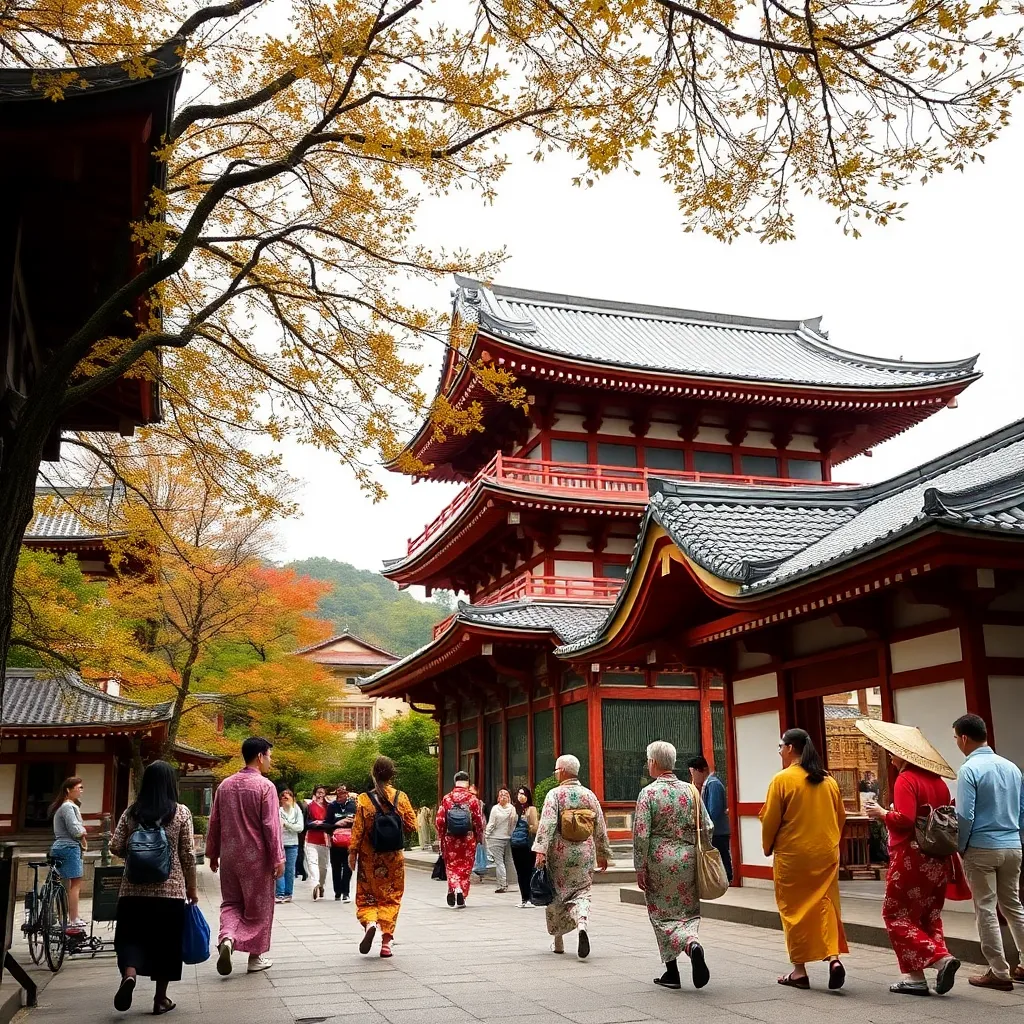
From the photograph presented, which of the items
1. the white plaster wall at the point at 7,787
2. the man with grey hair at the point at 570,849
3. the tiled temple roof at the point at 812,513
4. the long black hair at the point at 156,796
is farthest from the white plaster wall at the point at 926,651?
the white plaster wall at the point at 7,787

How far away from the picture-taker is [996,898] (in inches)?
266

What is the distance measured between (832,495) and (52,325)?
9794 mm

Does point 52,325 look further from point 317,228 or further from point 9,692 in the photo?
point 9,692

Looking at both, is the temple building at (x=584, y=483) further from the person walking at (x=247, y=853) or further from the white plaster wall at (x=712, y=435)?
the person walking at (x=247, y=853)

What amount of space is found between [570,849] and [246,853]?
2.67m

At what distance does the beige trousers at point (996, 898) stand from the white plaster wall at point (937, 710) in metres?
2.36

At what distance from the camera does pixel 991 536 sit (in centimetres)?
807

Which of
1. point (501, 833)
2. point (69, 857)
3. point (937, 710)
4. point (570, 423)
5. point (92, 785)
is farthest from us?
point (570, 423)

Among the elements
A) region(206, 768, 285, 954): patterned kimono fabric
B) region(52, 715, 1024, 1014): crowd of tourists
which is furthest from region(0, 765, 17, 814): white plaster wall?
region(206, 768, 285, 954): patterned kimono fabric

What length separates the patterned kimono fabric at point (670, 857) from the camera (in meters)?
7.43

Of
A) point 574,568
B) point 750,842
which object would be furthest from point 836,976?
point 574,568

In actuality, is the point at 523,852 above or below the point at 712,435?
below

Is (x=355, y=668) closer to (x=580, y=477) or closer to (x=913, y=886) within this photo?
(x=580, y=477)

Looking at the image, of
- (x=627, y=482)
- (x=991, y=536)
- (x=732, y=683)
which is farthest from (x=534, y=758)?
(x=991, y=536)
